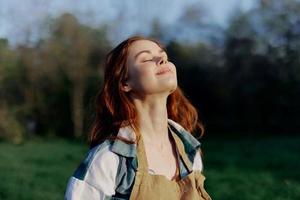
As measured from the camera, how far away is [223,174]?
27.0 ft

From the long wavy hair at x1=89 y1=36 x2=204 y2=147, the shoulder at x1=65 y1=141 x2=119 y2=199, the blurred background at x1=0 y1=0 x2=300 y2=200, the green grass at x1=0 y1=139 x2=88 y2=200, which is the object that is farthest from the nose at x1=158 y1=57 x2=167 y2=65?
the blurred background at x1=0 y1=0 x2=300 y2=200

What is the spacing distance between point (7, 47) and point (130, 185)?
1934 cm

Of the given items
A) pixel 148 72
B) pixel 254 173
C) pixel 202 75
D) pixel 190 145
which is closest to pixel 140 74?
pixel 148 72

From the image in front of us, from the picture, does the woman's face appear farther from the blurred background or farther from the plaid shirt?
the blurred background

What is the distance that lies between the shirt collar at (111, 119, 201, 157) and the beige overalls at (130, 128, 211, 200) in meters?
0.04

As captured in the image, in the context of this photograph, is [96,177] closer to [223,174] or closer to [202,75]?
[223,174]

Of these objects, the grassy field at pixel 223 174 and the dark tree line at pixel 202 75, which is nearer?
the grassy field at pixel 223 174

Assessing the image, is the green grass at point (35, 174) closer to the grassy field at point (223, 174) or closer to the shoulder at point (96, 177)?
the grassy field at point (223, 174)

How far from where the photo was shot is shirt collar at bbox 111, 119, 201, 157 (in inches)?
85.0

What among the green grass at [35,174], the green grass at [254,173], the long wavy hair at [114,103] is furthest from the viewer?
the green grass at [35,174]

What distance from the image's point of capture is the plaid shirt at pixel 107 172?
206 centimetres

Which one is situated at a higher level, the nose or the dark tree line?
the nose

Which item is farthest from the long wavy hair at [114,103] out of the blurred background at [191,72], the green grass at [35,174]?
the blurred background at [191,72]

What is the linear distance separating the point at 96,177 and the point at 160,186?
0.23 m
